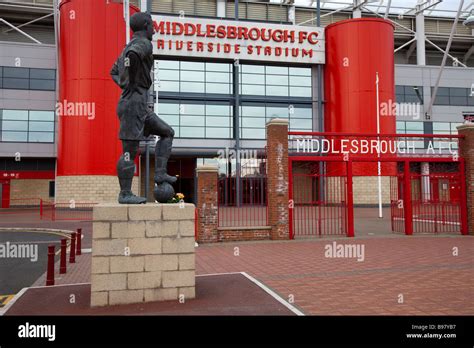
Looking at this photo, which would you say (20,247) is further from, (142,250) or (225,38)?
(225,38)

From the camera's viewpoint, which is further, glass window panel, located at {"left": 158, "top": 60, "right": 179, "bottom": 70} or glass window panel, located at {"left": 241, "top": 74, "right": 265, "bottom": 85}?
glass window panel, located at {"left": 241, "top": 74, "right": 265, "bottom": 85}

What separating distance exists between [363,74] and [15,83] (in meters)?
28.1

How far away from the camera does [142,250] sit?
6.11 metres

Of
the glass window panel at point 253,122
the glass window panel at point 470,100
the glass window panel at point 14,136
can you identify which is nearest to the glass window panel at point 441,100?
the glass window panel at point 470,100

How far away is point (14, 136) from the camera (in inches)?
1259

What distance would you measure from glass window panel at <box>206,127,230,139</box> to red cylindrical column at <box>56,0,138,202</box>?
7.75m

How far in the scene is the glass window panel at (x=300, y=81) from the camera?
34812mm

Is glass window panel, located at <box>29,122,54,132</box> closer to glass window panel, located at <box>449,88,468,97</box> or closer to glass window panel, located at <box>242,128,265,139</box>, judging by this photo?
glass window panel, located at <box>242,128,265,139</box>

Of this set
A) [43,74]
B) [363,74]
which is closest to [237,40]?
[363,74]

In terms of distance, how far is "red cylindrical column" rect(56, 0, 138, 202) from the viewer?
90.3ft

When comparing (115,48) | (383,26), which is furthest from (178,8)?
(383,26)

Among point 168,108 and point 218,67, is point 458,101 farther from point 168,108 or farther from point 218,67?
point 168,108

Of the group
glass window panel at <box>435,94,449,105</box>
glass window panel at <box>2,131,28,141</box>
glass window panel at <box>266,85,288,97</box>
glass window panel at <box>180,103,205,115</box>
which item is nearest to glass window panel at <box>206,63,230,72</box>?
glass window panel at <box>180,103,205,115</box>
